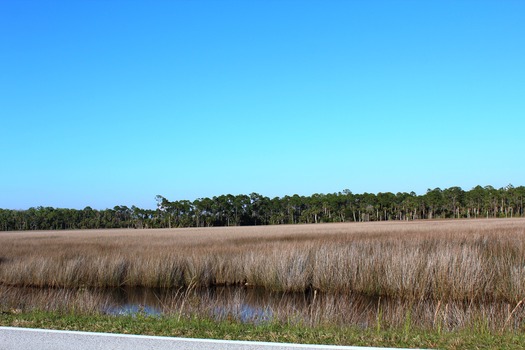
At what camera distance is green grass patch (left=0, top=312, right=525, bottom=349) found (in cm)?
580

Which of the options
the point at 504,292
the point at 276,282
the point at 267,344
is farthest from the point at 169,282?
the point at 267,344

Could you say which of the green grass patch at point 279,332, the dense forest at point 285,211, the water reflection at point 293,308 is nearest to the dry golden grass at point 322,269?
the water reflection at point 293,308

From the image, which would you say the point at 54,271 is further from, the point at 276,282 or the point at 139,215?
the point at 139,215

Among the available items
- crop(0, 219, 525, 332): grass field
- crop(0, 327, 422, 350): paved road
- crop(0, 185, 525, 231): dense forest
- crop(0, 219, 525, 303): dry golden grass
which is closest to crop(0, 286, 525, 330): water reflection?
crop(0, 219, 525, 332): grass field

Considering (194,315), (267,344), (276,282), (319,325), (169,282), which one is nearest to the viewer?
(267,344)

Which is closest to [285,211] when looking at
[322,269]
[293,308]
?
[322,269]

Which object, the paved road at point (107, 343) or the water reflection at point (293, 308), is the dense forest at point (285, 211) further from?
the paved road at point (107, 343)

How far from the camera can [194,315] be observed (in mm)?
8078

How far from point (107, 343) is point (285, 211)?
113225 mm

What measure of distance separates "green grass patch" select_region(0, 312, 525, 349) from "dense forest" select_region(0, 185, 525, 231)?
98.7 m

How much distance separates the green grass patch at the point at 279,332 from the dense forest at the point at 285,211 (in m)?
98.7

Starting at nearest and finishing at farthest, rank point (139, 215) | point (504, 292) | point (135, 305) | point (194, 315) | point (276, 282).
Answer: point (194, 315), point (504, 292), point (135, 305), point (276, 282), point (139, 215)

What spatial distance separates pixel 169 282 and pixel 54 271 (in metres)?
4.50

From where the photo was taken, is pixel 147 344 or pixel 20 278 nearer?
pixel 147 344
